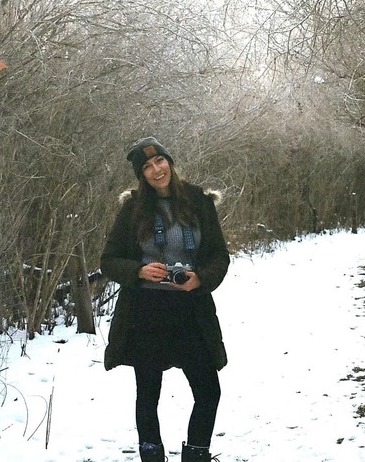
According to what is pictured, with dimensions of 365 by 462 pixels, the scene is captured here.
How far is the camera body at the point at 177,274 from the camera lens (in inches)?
118

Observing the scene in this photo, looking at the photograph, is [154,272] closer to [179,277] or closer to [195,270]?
[179,277]

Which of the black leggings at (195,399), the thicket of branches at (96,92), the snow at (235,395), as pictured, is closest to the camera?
the black leggings at (195,399)

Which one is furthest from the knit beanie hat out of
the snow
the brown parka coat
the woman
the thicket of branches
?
the snow

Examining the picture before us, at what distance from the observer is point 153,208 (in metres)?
3.24

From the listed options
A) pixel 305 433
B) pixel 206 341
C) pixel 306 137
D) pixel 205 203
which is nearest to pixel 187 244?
pixel 205 203

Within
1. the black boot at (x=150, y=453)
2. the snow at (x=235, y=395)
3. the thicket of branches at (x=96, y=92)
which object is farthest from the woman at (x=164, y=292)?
the thicket of branches at (x=96, y=92)

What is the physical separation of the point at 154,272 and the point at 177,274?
0.36 feet

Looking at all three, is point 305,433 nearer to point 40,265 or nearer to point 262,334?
point 262,334

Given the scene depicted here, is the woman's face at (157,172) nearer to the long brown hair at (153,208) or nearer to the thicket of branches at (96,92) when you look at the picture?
the long brown hair at (153,208)

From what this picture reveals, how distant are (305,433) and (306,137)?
14264 mm

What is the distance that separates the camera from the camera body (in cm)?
300

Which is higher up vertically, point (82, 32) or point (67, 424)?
point (82, 32)

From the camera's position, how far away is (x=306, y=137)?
17.6 m

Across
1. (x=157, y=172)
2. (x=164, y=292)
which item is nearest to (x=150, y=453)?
(x=164, y=292)
